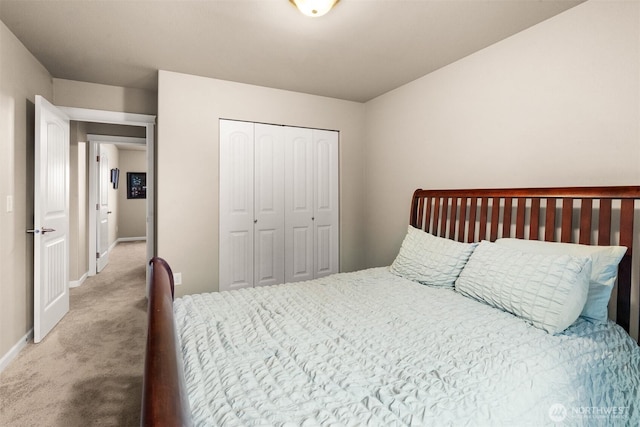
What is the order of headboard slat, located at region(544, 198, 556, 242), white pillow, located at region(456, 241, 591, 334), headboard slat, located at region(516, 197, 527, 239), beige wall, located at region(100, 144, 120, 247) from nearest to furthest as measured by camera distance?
1. white pillow, located at region(456, 241, 591, 334)
2. headboard slat, located at region(544, 198, 556, 242)
3. headboard slat, located at region(516, 197, 527, 239)
4. beige wall, located at region(100, 144, 120, 247)

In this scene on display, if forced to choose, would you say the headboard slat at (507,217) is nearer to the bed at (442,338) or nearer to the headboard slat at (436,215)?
the bed at (442,338)

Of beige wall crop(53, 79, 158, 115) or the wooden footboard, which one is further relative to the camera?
beige wall crop(53, 79, 158, 115)

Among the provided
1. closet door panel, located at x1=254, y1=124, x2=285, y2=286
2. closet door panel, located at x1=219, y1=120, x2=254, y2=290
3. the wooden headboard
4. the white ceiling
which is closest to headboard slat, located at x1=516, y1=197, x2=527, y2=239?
the wooden headboard

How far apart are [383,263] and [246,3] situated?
2988 mm

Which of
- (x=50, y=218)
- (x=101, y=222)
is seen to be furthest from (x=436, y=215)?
(x=101, y=222)

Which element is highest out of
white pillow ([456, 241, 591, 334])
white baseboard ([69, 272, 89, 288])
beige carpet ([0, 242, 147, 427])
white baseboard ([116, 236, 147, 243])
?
white pillow ([456, 241, 591, 334])

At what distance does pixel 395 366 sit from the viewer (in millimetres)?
1213

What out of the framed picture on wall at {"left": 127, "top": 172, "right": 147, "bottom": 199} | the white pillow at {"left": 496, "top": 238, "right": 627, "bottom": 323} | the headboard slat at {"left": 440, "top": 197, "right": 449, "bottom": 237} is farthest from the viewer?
the framed picture on wall at {"left": 127, "top": 172, "right": 147, "bottom": 199}

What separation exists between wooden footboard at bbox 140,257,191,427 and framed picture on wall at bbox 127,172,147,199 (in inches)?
346

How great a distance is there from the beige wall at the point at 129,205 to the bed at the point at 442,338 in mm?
8051

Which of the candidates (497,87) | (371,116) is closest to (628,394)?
(497,87)

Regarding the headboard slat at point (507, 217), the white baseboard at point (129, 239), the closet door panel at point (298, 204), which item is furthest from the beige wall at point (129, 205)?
the headboard slat at point (507, 217)

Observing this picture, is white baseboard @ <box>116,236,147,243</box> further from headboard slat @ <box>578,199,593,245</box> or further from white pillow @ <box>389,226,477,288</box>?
headboard slat @ <box>578,199,593,245</box>

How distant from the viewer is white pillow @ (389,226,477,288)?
226 centimetres
